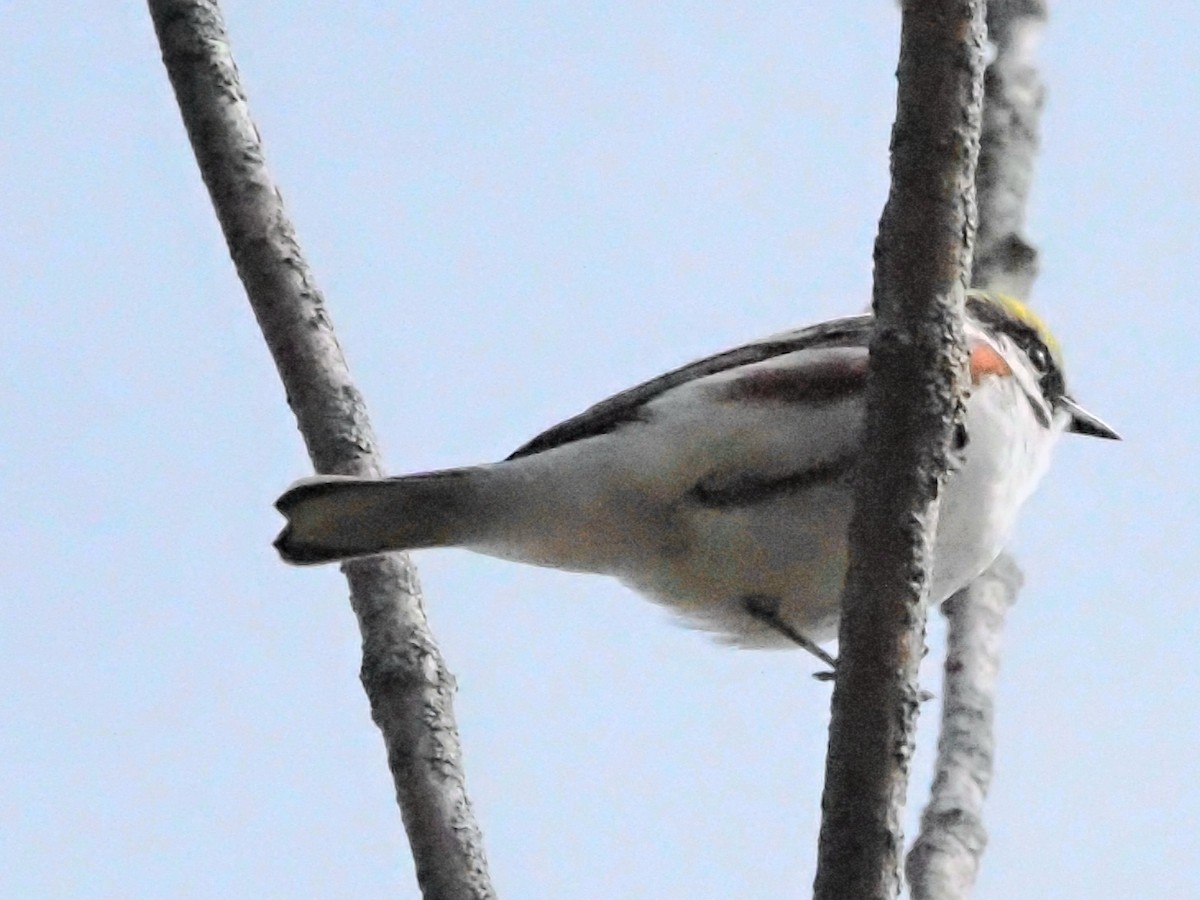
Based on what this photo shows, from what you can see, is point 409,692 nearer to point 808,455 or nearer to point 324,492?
point 324,492

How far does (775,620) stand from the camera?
4625 mm

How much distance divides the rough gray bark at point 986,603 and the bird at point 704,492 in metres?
0.22

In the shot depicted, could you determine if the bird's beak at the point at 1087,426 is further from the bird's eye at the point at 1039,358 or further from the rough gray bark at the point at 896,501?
the rough gray bark at the point at 896,501

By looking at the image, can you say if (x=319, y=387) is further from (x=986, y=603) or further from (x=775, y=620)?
(x=986, y=603)

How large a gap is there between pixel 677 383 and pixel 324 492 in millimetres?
978

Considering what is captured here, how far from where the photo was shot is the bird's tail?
13.3 feet

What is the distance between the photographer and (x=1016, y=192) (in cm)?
483

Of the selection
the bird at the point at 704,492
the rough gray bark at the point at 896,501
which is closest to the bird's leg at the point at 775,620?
the bird at the point at 704,492

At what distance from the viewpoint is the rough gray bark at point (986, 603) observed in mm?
3938

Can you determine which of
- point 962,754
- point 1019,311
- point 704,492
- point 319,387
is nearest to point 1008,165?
point 1019,311

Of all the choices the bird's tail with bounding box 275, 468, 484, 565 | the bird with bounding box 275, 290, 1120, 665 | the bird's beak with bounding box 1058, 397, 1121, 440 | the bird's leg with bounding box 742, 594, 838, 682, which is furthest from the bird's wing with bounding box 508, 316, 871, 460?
the bird's beak with bounding box 1058, 397, 1121, 440

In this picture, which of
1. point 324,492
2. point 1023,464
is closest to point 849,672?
point 324,492

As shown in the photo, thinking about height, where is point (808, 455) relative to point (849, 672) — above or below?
above

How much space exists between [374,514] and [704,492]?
2.70 ft
